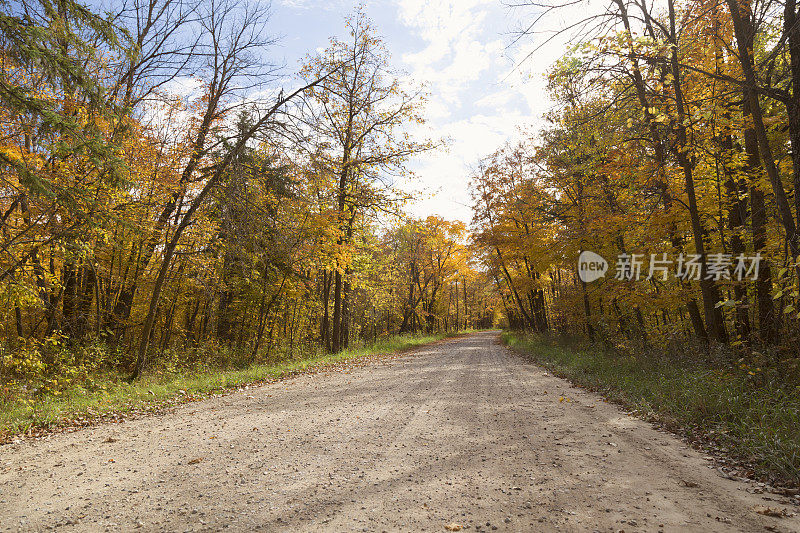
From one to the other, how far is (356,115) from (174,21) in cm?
709

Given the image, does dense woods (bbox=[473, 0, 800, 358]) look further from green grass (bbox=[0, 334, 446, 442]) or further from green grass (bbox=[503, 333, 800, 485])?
green grass (bbox=[0, 334, 446, 442])

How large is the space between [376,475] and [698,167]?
34.9 feet

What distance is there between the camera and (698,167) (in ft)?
32.1

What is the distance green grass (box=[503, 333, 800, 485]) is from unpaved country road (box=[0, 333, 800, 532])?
0.46m

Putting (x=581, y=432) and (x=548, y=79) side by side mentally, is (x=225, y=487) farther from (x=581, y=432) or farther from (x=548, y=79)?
(x=548, y=79)

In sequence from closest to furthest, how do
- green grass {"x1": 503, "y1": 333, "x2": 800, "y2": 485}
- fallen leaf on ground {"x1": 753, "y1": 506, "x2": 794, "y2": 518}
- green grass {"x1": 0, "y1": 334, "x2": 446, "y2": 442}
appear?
fallen leaf on ground {"x1": 753, "y1": 506, "x2": 794, "y2": 518} → green grass {"x1": 503, "y1": 333, "x2": 800, "y2": 485} → green grass {"x1": 0, "y1": 334, "x2": 446, "y2": 442}

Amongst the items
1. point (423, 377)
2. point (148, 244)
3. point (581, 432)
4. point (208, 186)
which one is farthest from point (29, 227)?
point (581, 432)

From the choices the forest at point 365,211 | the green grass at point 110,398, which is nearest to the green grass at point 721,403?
the forest at point 365,211

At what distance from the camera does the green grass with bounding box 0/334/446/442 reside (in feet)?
19.8

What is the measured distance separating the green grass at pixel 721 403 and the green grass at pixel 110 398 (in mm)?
8243

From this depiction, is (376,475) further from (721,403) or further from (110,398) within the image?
(110,398)

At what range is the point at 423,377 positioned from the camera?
10523 mm

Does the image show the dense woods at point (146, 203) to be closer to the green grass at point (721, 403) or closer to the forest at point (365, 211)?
the forest at point (365, 211)

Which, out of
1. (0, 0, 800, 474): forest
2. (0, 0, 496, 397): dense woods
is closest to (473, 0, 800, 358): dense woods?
(0, 0, 800, 474): forest
